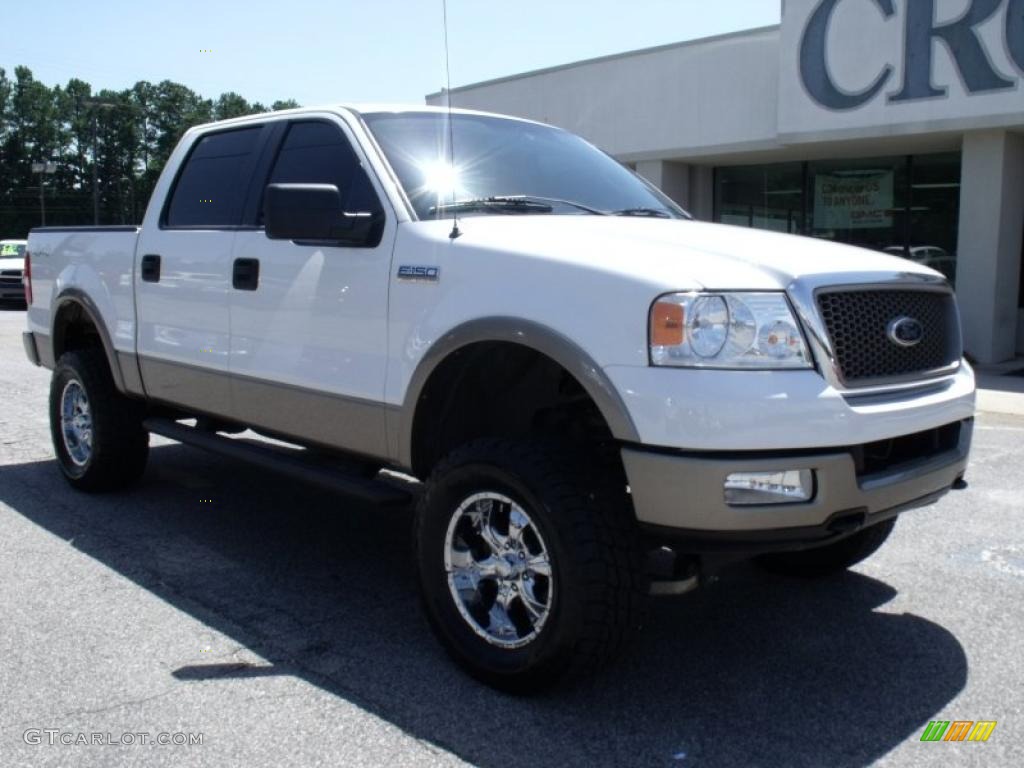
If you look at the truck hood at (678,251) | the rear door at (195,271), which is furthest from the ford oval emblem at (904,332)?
the rear door at (195,271)

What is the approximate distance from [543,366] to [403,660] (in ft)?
4.03

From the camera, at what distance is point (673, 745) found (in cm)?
318

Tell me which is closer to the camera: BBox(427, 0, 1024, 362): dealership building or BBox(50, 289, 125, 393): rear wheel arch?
BBox(50, 289, 125, 393): rear wheel arch

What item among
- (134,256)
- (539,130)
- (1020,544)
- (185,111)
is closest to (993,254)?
(1020,544)

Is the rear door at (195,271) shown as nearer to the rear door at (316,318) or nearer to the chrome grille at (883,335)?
the rear door at (316,318)

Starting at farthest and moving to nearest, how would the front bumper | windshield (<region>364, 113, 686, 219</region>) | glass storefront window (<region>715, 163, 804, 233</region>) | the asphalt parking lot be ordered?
glass storefront window (<region>715, 163, 804, 233</region>) → windshield (<region>364, 113, 686, 219</region>) → the asphalt parking lot → the front bumper

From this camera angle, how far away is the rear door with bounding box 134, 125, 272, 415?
A: 499 cm

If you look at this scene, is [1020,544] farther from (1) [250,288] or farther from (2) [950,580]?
(1) [250,288]

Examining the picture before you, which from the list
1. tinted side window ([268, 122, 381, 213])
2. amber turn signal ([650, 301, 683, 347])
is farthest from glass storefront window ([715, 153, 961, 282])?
amber turn signal ([650, 301, 683, 347])

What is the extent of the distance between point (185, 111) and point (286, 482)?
276 feet

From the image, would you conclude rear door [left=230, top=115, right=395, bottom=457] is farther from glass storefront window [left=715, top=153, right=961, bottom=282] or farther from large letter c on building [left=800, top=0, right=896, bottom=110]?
glass storefront window [left=715, top=153, right=961, bottom=282]

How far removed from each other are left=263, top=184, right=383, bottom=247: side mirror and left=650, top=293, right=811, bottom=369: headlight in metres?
1.43

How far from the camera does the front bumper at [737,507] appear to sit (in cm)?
304

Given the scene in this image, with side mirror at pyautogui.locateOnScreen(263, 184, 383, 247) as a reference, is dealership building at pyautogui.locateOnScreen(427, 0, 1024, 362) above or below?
above
